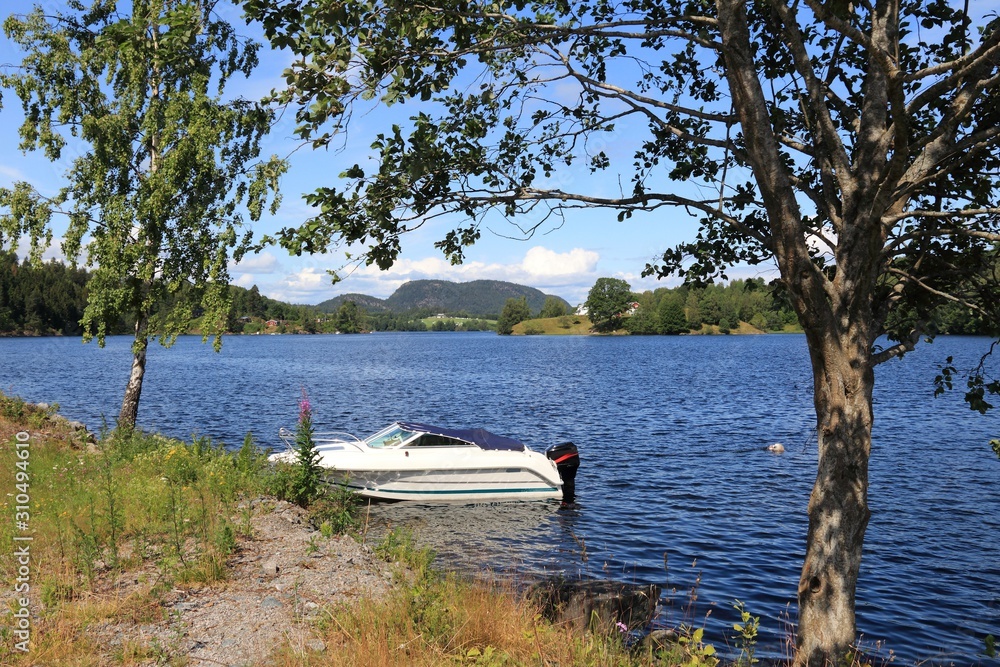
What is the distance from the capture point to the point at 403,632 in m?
6.53

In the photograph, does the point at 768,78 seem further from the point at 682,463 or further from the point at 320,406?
the point at 320,406

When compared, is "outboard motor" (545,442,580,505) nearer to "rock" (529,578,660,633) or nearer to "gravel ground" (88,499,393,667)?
"rock" (529,578,660,633)

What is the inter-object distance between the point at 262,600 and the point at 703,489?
16920 mm

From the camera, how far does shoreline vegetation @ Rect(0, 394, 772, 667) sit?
6.12 meters

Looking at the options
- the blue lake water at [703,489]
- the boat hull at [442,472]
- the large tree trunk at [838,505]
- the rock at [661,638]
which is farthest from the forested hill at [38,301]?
Result: the large tree trunk at [838,505]

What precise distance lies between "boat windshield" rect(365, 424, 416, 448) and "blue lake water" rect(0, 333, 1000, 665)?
1.87 metres

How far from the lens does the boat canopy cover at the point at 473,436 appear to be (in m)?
19.8

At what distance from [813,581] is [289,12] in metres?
7.35

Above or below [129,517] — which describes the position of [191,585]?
below

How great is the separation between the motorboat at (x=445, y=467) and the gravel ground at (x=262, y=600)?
26.7 feet

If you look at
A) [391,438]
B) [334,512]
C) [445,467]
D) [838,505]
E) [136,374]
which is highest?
[136,374]

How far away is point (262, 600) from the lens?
25.2 ft

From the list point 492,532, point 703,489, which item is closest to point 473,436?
point 492,532

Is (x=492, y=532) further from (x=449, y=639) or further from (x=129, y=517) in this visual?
(x=449, y=639)
